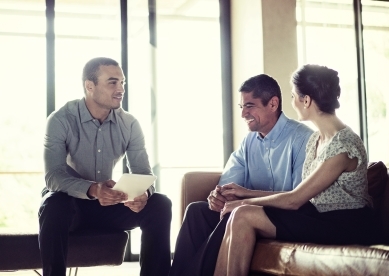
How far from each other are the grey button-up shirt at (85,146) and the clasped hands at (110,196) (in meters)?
0.05

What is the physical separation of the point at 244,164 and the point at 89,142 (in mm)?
828

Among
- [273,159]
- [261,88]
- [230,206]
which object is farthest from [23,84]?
[230,206]

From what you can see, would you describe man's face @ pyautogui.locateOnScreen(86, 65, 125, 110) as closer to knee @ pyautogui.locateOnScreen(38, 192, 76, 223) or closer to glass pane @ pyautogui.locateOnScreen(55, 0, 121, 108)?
knee @ pyautogui.locateOnScreen(38, 192, 76, 223)

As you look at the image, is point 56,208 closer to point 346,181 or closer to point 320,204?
point 320,204

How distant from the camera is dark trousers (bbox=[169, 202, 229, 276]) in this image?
2.35 metres

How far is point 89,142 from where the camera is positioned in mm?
3018

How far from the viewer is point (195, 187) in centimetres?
303

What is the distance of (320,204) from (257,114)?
69 cm

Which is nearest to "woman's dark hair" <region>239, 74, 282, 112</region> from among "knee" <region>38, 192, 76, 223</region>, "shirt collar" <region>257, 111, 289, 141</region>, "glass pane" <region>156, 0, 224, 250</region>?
"shirt collar" <region>257, 111, 289, 141</region>

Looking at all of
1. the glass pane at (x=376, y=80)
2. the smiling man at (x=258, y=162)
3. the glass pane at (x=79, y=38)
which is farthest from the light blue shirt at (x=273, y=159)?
the glass pane at (x=376, y=80)

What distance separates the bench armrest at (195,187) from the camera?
3.02 meters

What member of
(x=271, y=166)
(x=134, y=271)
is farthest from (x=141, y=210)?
(x=134, y=271)

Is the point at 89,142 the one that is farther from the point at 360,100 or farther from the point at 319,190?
the point at 360,100

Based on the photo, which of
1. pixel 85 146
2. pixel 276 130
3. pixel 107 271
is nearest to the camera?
pixel 276 130
